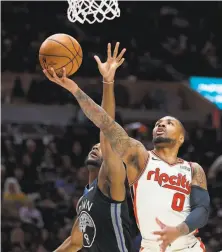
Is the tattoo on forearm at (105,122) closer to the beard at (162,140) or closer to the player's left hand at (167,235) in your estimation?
the beard at (162,140)

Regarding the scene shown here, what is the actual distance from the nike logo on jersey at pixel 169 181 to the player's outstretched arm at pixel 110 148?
0.75 ft

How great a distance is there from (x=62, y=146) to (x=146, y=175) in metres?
7.35

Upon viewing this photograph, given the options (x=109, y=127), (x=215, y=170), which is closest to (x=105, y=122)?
(x=109, y=127)

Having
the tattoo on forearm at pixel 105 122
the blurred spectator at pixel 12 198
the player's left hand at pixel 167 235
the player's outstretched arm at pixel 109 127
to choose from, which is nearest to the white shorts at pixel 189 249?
the player's left hand at pixel 167 235

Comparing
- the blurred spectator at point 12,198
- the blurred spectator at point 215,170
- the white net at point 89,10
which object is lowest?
the blurred spectator at point 12,198

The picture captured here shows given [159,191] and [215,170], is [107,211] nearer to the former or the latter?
[159,191]

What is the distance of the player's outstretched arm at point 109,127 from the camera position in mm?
4781

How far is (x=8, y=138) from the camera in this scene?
40.5ft

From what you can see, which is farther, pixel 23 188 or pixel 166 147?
pixel 23 188

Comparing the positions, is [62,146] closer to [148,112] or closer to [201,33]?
[148,112]

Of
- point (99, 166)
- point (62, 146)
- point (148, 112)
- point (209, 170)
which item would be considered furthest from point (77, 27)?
point (99, 166)

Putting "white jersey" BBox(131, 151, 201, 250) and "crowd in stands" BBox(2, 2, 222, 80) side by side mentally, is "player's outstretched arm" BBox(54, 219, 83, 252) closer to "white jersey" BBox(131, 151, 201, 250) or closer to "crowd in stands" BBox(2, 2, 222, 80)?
"white jersey" BBox(131, 151, 201, 250)

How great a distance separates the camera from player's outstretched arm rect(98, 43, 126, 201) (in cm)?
488

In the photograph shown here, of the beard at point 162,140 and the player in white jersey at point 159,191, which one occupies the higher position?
Result: the beard at point 162,140
